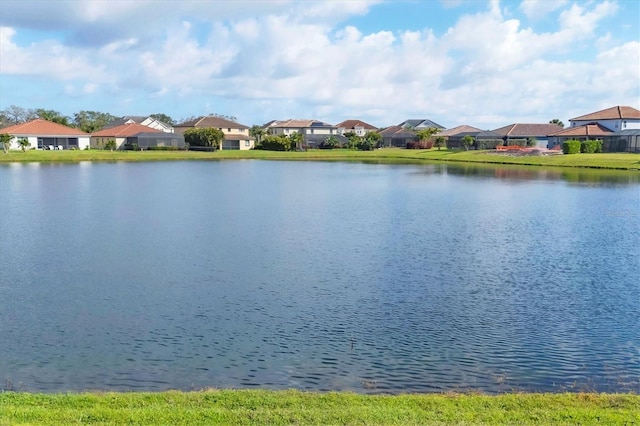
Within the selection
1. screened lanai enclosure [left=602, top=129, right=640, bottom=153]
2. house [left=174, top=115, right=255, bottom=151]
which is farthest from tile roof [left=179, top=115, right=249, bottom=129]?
screened lanai enclosure [left=602, top=129, right=640, bottom=153]

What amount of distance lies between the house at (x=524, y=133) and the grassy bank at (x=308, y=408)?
93.9 metres

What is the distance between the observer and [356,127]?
148 meters

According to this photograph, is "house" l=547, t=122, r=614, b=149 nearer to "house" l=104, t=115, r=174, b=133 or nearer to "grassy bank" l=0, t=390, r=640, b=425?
"house" l=104, t=115, r=174, b=133

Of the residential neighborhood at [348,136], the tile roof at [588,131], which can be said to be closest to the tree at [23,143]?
the residential neighborhood at [348,136]

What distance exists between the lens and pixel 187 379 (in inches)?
443

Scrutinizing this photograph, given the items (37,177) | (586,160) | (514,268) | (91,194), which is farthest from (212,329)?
(586,160)

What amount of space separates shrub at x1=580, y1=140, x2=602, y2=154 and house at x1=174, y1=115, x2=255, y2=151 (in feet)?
185

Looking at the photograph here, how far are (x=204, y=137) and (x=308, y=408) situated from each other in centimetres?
9759

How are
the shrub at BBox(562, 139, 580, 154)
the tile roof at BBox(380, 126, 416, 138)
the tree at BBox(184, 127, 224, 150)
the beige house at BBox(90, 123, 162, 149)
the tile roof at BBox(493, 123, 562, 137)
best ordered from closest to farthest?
the shrub at BBox(562, 139, 580, 154) < the tile roof at BBox(493, 123, 562, 137) < the beige house at BBox(90, 123, 162, 149) < the tree at BBox(184, 127, 224, 150) < the tile roof at BBox(380, 126, 416, 138)

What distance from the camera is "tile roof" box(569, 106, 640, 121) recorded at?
3602 inches

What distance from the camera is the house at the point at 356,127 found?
467 feet

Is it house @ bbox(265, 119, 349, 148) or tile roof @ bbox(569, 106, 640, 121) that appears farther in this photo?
house @ bbox(265, 119, 349, 148)

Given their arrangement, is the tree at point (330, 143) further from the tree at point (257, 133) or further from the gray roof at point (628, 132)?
the gray roof at point (628, 132)

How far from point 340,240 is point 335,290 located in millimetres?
8126
